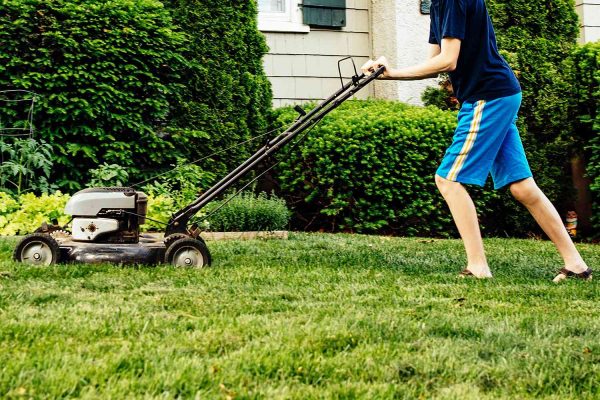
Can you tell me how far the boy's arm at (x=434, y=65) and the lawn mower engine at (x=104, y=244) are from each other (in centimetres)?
140

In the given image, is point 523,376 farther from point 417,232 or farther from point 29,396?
point 417,232

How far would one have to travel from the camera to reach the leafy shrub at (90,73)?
6.49 metres

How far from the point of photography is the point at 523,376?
2295mm

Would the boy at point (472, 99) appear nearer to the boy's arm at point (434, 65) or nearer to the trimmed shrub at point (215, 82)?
the boy's arm at point (434, 65)

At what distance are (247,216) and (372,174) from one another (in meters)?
1.44

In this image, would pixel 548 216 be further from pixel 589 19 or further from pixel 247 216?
pixel 589 19

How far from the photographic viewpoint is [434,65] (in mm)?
4086

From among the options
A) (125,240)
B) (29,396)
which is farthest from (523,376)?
(125,240)

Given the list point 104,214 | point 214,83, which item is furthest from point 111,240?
point 214,83

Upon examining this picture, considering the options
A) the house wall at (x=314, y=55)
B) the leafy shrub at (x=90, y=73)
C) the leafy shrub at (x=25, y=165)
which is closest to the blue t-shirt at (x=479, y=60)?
the leafy shrub at (x=90, y=73)

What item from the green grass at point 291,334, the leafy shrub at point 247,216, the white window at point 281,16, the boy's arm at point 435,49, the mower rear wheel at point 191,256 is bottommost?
the green grass at point 291,334

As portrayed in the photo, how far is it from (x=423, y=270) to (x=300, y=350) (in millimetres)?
2187

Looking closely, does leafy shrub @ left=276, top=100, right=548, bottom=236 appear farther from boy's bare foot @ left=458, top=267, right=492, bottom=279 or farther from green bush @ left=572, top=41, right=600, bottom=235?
boy's bare foot @ left=458, top=267, right=492, bottom=279

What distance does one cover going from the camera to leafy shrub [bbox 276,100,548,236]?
715cm
